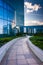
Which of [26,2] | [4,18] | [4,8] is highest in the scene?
[26,2]

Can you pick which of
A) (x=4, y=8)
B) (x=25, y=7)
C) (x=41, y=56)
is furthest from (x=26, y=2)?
(x=41, y=56)

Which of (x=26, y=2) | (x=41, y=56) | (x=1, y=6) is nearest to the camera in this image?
(x=41, y=56)

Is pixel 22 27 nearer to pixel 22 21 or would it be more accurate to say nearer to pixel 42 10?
pixel 22 21

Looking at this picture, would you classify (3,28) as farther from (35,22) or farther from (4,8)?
(35,22)

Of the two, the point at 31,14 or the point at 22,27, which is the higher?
the point at 31,14

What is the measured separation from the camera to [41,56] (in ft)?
30.2

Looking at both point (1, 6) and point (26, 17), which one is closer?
point (1, 6)

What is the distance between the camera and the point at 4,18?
34.7 m

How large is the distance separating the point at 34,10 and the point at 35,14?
165 cm

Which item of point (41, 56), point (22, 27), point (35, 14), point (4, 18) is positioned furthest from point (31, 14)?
point (41, 56)

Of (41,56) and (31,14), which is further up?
(31,14)

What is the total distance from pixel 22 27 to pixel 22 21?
7.78 ft

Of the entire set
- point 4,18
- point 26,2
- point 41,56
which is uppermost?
point 26,2

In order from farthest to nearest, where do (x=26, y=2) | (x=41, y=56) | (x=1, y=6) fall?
(x=26, y=2) < (x=1, y=6) < (x=41, y=56)
